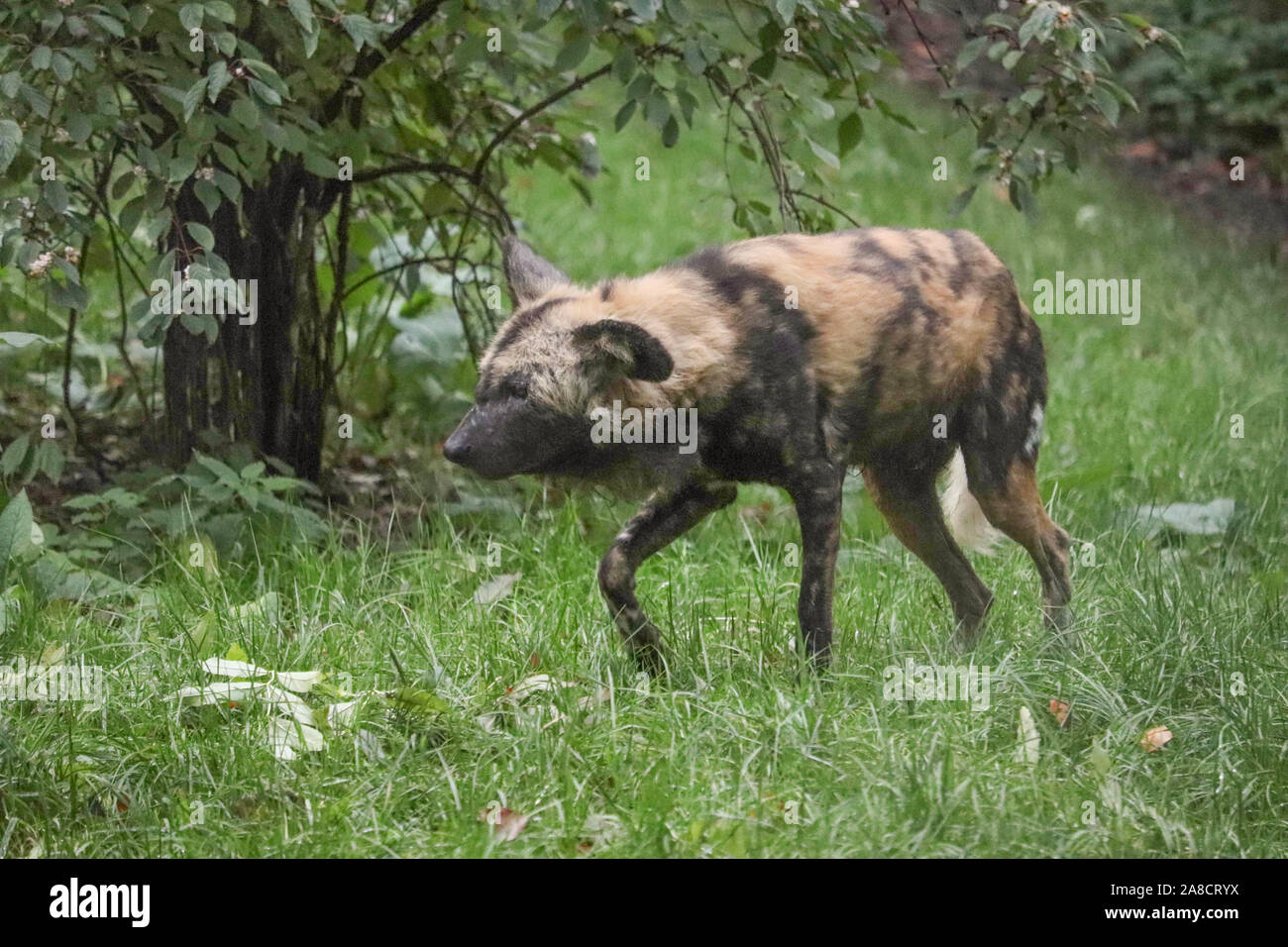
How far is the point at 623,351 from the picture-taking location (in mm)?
3529

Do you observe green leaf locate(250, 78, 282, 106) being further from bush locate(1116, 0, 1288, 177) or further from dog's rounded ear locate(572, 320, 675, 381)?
bush locate(1116, 0, 1288, 177)

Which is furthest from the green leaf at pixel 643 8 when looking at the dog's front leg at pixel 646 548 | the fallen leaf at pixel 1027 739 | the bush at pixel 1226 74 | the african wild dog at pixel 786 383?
the bush at pixel 1226 74

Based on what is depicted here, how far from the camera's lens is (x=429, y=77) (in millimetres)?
4984

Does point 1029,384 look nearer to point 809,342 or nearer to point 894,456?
point 894,456

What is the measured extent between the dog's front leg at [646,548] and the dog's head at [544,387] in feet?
0.85

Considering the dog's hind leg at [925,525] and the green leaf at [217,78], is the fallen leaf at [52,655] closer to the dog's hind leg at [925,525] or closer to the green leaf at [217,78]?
the green leaf at [217,78]

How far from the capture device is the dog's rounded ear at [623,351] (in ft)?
11.5

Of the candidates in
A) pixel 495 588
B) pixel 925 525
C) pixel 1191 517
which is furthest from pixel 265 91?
pixel 1191 517

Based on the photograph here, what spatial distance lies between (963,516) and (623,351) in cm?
143

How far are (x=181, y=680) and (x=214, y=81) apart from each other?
1427 millimetres

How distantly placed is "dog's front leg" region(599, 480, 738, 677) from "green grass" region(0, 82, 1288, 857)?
0.07 m

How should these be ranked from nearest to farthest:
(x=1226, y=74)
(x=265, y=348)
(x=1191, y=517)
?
(x=265, y=348) < (x=1191, y=517) < (x=1226, y=74)

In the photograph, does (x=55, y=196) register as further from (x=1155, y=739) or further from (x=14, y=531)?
(x=1155, y=739)

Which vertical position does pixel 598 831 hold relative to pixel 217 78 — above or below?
below
